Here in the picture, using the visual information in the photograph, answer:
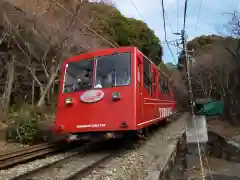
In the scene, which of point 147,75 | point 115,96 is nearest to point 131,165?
point 115,96

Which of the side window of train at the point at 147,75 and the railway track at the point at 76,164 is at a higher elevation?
the side window of train at the point at 147,75

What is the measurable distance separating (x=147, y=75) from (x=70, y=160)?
413 centimetres

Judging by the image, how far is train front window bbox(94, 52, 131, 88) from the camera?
28.6 ft

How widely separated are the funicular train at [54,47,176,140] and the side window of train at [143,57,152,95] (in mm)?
288

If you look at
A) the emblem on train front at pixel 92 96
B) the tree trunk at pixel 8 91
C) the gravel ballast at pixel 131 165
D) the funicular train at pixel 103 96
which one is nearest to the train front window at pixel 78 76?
the funicular train at pixel 103 96

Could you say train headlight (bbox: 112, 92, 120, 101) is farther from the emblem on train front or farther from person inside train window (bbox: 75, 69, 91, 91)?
person inside train window (bbox: 75, 69, 91, 91)

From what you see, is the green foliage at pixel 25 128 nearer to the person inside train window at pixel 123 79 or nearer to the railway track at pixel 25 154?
the railway track at pixel 25 154

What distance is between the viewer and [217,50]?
32344 mm

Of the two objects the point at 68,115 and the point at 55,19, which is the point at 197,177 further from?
the point at 55,19

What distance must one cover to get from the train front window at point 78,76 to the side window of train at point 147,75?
1.92 meters

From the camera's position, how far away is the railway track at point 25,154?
7033mm

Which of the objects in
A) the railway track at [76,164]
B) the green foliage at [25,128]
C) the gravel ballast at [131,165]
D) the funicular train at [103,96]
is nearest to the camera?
the railway track at [76,164]

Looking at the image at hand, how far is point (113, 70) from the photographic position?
8906 mm

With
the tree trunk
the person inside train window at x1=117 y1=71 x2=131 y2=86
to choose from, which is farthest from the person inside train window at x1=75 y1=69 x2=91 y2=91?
the tree trunk
